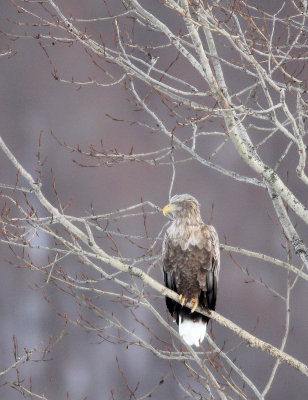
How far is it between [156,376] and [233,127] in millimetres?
14257

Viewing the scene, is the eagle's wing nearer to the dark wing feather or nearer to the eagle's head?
the dark wing feather

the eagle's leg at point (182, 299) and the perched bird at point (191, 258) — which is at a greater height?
the perched bird at point (191, 258)

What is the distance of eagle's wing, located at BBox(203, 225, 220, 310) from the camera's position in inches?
275

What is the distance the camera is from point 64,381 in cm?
1934

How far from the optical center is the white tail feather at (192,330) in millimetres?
7188

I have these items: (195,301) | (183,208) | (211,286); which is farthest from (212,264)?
(183,208)

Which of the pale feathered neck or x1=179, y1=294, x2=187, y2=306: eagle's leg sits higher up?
the pale feathered neck

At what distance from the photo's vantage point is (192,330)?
23.8 ft

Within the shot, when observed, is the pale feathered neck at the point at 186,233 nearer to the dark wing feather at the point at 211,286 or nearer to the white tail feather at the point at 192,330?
the dark wing feather at the point at 211,286

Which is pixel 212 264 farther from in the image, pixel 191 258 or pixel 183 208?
pixel 183 208

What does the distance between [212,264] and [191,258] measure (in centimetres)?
19

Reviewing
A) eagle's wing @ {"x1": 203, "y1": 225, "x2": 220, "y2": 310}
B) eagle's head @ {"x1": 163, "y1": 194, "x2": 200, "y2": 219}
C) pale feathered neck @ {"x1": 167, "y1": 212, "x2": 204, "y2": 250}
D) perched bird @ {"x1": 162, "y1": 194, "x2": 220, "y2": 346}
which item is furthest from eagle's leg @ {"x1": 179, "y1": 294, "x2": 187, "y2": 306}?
eagle's head @ {"x1": 163, "y1": 194, "x2": 200, "y2": 219}

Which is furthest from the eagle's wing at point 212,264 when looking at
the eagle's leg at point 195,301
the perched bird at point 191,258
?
the eagle's leg at point 195,301

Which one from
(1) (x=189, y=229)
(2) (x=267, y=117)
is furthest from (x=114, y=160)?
(2) (x=267, y=117)
